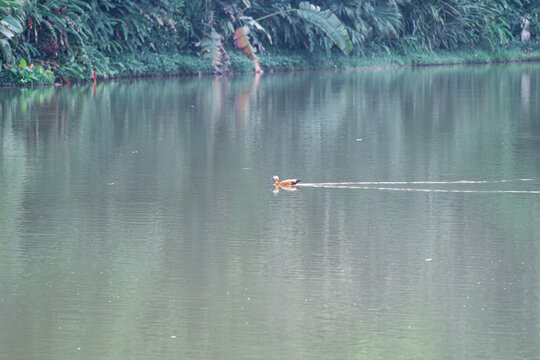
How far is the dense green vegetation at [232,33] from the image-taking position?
2655 cm

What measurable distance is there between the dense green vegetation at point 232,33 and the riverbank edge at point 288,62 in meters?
0.05

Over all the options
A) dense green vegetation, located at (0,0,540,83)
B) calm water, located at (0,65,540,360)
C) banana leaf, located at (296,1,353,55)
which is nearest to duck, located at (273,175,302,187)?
calm water, located at (0,65,540,360)

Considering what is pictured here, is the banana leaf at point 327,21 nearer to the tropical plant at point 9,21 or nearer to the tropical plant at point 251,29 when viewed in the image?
the tropical plant at point 251,29

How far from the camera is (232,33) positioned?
116 ft

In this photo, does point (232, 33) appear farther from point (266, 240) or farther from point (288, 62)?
point (266, 240)

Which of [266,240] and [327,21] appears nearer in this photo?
[266,240]

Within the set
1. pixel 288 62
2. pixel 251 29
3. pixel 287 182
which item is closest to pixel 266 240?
pixel 287 182

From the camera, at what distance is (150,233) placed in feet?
29.4

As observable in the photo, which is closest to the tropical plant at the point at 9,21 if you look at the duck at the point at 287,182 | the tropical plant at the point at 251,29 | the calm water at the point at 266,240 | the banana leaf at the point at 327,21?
the calm water at the point at 266,240

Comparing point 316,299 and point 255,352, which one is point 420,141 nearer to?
point 316,299

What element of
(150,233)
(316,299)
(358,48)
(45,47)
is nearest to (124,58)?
(45,47)

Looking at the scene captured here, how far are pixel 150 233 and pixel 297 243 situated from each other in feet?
4.13

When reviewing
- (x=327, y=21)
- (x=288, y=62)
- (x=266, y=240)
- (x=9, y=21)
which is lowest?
(x=288, y=62)

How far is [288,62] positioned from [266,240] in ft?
96.5
